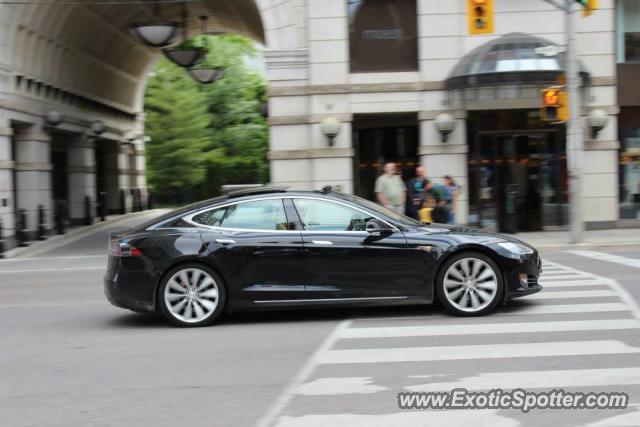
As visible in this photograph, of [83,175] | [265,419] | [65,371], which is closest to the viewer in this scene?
[265,419]

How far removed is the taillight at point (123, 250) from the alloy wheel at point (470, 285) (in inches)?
134

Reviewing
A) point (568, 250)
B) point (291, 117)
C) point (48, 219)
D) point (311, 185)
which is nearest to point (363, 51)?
point (291, 117)

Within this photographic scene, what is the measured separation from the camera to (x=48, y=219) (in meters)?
24.5

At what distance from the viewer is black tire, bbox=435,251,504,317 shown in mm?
8125

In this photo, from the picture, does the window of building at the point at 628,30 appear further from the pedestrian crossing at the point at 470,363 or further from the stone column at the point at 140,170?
the stone column at the point at 140,170

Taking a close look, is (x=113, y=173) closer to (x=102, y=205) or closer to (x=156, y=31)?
(x=102, y=205)

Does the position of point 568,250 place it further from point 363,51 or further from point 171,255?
point 171,255

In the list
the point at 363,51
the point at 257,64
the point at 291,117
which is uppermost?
the point at 257,64

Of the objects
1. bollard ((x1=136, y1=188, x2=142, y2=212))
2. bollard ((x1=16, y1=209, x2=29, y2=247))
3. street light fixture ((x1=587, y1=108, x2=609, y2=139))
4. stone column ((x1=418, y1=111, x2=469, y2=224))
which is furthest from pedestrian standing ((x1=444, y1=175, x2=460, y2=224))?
bollard ((x1=136, y1=188, x2=142, y2=212))

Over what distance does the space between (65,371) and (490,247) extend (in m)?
4.48

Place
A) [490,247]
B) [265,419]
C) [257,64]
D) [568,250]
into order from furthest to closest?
[257,64] → [568,250] → [490,247] → [265,419]

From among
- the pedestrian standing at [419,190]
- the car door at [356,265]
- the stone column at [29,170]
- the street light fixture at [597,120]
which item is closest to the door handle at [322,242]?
the car door at [356,265]

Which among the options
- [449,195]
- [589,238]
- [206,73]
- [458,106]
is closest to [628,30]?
[458,106]

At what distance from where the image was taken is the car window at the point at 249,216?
8336 millimetres
